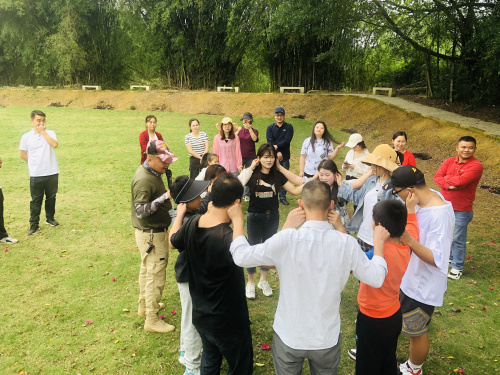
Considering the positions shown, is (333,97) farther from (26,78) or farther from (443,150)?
(26,78)

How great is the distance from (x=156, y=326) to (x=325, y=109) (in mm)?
16671

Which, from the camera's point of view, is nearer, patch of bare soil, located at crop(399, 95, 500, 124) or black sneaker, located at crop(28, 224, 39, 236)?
black sneaker, located at crop(28, 224, 39, 236)

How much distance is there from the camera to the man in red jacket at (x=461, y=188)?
458 cm

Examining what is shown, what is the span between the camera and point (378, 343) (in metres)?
2.47

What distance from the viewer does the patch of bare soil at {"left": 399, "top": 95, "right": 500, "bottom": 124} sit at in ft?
43.5

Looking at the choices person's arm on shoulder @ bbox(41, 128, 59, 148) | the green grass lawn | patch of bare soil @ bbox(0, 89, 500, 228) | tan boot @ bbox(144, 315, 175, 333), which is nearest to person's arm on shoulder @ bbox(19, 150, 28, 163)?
person's arm on shoulder @ bbox(41, 128, 59, 148)

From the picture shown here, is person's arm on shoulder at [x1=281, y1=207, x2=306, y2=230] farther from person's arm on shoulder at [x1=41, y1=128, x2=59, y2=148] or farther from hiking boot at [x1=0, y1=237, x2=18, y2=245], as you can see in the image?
hiking boot at [x1=0, y1=237, x2=18, y2=245]

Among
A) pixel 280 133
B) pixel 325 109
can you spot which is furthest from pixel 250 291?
pixel 325 109

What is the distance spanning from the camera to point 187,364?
10.0 feet

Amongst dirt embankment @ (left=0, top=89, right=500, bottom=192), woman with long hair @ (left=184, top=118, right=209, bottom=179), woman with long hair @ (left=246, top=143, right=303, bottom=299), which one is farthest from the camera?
dirt embankment @ (left=0, top=89, right=500, bottom=192)

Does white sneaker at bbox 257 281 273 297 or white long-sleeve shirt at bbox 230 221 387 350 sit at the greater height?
white long-sleeve shirt at bbox 230 221 387 350

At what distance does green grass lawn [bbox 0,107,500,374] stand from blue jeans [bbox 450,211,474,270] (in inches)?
9.3

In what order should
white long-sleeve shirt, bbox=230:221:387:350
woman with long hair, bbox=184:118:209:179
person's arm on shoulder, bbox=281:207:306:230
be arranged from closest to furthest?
white long-sleeve shirt, bbox=230:221:387:350, person's arm on shoulder, bbox=281:207:306:230, woman with long hair, bbox=184:118:209:179

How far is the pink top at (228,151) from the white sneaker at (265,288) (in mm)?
2486
